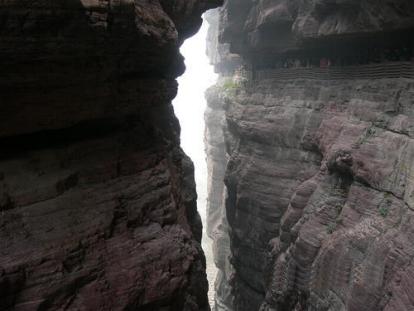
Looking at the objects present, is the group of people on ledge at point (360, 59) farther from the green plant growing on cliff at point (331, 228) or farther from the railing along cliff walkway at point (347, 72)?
the green plant growing on cliff at point (331, 228)

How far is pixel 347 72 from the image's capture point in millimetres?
18516

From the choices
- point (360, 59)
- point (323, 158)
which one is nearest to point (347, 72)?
point (360, 59)

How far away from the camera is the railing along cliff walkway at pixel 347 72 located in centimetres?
1497

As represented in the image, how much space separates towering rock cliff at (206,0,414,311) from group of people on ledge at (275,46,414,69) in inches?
2.3

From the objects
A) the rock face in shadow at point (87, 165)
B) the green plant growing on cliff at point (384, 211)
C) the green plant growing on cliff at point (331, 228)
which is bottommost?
the green plant growing on cliff at point (331, 228)

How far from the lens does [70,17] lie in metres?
7.45

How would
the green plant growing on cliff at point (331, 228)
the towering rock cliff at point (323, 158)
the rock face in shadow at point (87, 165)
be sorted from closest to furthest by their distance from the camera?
the rock face in shadow at point (87, 165), the towering rock cliff at point (323, 158), the green plant growing on cliff at point (331, 228)

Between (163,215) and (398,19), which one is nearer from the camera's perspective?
(163,215)

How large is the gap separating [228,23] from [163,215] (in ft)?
68.7

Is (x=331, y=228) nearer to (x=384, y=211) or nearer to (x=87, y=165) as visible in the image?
(x=384, y=211)

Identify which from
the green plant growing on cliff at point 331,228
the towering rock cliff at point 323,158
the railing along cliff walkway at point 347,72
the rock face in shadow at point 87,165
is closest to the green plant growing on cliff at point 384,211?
the towering rock cliff at point 323,158

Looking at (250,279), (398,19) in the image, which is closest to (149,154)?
(398,19)

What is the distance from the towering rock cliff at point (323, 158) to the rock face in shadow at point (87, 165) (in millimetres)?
5422

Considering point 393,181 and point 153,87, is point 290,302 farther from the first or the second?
point 153,87
